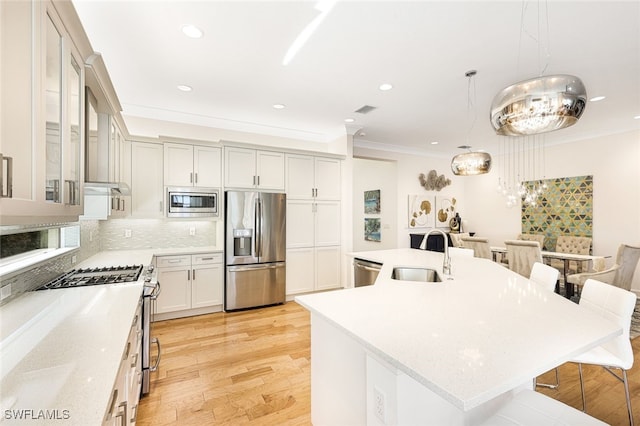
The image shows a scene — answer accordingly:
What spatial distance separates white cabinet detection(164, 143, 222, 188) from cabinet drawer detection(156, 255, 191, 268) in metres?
0.98

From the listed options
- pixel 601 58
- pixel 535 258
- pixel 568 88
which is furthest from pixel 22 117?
pixel 535 258

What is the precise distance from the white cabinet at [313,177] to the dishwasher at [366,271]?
4.87 feet

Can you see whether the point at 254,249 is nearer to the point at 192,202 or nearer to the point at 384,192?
the point at 192,202

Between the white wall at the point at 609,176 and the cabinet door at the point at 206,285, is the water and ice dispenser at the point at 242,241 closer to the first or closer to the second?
the cabinet door at the point at 206,285

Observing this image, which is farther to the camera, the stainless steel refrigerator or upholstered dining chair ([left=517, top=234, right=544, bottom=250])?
upholstered dining chair ([left=517, top=234, right=544, bottom=250])

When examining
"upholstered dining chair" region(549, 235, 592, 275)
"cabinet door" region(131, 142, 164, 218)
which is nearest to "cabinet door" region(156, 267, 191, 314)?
"cabinet door" region(131, 142, 164, 218)

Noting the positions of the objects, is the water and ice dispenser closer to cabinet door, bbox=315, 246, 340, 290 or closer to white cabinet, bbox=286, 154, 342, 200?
white cabinet, bbox=286, 154, 342, 200

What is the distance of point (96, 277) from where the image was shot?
226cm

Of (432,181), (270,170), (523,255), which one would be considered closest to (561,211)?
(523,255)

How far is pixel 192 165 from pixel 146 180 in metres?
0.60

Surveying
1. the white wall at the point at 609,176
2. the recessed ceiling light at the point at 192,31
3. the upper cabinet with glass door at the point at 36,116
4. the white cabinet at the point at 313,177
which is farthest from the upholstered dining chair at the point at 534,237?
the upper cabinet with glass door at the point at 36,116

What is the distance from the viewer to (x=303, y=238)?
470 cm

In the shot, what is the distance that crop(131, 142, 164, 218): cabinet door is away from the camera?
12.4ft

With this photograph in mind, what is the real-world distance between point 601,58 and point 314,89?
9.18 feet
